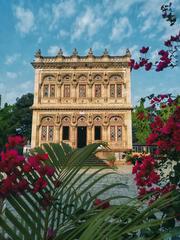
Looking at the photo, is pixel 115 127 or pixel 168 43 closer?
pixel 168 43

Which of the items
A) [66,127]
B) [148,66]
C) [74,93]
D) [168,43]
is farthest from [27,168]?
[74,93]

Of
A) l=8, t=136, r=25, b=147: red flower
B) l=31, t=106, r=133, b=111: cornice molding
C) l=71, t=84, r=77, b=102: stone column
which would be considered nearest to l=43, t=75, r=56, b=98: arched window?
l=31, t=106, r=133, b=111: cornice molding

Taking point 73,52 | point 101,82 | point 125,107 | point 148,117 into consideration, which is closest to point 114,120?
point 125,107

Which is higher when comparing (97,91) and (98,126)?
(97,91)

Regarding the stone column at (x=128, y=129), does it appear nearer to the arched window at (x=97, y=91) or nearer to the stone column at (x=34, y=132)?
the arched window at (x=97, y=91)

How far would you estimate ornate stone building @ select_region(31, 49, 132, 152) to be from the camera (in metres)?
24.9

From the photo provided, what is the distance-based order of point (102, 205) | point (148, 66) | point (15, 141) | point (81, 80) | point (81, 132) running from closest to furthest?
point (15, 141)
point (102, 205)
point (148, 66)
point (81, 132)
point (81, 80)

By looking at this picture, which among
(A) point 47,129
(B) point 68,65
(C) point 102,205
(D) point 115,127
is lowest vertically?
(C) point 102,205

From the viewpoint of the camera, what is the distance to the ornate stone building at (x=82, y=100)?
A: 2491cm

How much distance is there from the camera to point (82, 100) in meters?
25.4

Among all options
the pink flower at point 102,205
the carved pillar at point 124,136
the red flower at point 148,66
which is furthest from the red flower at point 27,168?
the carved pillar at point 124,136

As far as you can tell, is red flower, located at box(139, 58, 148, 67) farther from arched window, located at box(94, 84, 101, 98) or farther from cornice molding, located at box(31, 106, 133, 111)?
arched window, located at box(94, 84, 101, 98)

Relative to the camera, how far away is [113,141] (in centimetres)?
2466

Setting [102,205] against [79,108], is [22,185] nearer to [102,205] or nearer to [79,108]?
[102,205]
